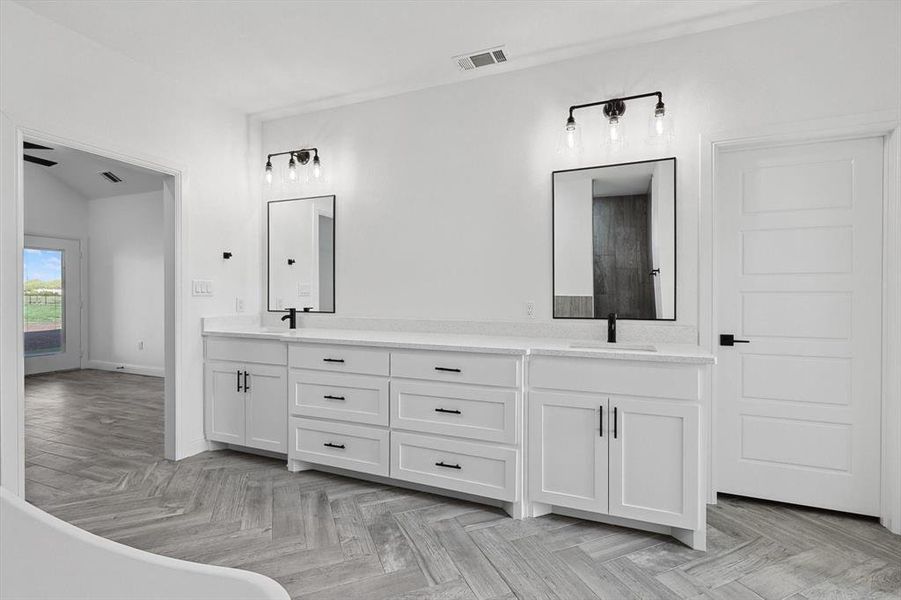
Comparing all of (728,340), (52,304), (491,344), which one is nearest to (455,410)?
(491,344)

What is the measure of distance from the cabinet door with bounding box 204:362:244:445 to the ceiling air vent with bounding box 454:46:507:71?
255 centimetres

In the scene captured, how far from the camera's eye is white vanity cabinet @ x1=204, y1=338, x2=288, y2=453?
3.29 meters

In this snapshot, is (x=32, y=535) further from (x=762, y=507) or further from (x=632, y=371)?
(x=762, y=507)

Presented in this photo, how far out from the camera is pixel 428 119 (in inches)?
136

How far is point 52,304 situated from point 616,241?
26.3 ft

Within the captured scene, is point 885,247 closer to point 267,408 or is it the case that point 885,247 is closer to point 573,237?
point 573,237

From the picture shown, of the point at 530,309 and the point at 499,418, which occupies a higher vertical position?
the point at 530,309

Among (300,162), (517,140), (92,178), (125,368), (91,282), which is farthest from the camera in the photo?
(91,282)

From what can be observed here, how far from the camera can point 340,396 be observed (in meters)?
3.03

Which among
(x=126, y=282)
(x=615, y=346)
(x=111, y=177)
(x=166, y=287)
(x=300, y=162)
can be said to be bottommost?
(x=615, y=346)

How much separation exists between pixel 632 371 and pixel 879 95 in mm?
1869

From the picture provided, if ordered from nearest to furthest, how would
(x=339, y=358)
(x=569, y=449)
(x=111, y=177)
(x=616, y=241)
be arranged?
(x=569, y=449)
(x=616, y=241)
(x=339, y=358)
(x=111, y=177)

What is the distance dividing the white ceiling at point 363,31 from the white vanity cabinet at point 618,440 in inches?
74.4

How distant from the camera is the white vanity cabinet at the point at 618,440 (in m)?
2.24
